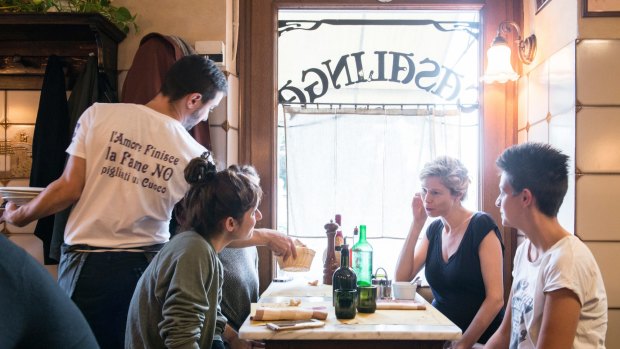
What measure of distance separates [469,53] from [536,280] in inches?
68.0

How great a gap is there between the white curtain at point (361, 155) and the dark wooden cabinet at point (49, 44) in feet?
3.13

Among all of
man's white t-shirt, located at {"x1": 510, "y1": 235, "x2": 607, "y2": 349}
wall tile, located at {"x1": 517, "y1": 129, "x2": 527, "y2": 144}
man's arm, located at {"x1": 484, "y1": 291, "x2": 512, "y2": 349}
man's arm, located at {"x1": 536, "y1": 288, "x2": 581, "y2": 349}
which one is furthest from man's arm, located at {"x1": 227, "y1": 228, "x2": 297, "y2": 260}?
wall tile, located at {"x1": 517, "y1": 129, "x2": 527, "y2": 144}

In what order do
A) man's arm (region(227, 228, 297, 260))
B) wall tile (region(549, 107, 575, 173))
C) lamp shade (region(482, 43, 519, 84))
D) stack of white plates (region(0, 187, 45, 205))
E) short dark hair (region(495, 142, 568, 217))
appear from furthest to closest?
lamp shade (region(482, 43, 519, 84)) → wall tile (region(549, 107, 575, 173)) → man's arm (region(227, 228, 297, 260)) → stack of white plates (region(0, 187, 45, 205)) → short dark hair (region(495, 142, 568, 217))

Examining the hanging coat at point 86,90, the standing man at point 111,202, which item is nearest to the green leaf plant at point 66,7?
Result: the hanging coat at point 86,90

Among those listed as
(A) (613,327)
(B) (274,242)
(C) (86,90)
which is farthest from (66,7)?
(A) (613,327)

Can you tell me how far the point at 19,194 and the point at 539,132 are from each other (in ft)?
7.06

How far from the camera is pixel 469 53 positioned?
117 inches

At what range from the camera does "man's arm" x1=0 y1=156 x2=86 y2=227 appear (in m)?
1.73

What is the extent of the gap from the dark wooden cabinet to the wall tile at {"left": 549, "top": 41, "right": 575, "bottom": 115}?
1919 mm

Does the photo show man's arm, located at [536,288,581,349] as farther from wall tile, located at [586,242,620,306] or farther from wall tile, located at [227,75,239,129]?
wall tile, located at [227,75,239,129]

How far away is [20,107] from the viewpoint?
2.61 meters

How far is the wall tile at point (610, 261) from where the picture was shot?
2.18m

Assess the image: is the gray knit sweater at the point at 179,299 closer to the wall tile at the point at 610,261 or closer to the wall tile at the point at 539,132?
the wall tile at the point at 610,261

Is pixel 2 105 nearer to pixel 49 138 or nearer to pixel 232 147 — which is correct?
pixel 49 138
